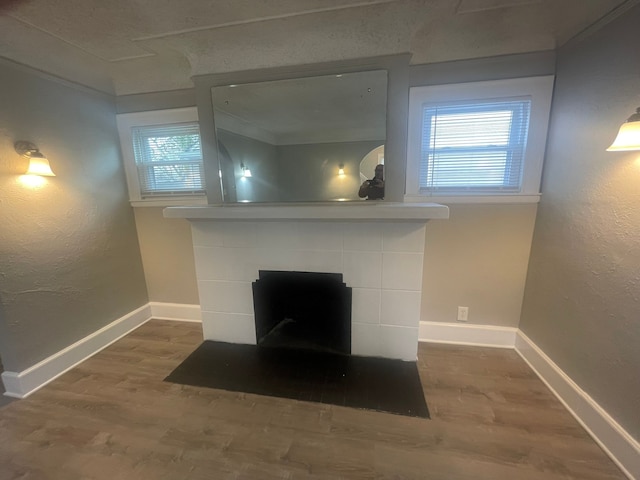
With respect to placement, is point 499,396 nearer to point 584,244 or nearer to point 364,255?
point 584,244

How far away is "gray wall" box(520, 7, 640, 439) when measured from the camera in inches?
50.8

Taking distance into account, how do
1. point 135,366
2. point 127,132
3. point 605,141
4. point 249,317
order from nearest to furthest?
point 605,141 < point 135,366 < point 249,317 < point 127,132

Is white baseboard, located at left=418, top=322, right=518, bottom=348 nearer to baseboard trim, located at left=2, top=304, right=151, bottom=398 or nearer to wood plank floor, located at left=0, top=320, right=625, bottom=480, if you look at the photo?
wood plank floor, located at left=0, top=320, right=625, bottom=480

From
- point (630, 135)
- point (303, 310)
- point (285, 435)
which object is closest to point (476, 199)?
point (630, 135)

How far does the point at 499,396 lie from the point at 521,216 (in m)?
1.30

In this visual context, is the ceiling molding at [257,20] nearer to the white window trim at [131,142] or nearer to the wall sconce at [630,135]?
the white window trim at [131,142]

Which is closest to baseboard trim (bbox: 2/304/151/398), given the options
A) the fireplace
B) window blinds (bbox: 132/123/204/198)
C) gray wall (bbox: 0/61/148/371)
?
gray wall (bbox: 0/61/148/371)

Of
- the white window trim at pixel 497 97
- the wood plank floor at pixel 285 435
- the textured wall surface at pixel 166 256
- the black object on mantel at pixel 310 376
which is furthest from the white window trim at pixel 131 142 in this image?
the white window trim at pixel 497 97

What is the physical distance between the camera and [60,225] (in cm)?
201

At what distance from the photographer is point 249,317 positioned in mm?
2246

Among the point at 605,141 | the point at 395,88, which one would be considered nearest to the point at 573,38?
the point at 605,141

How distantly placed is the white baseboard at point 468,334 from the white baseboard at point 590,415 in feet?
0.61

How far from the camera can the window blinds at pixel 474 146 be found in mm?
1930

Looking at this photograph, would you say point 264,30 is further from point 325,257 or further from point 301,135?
point 325,257
